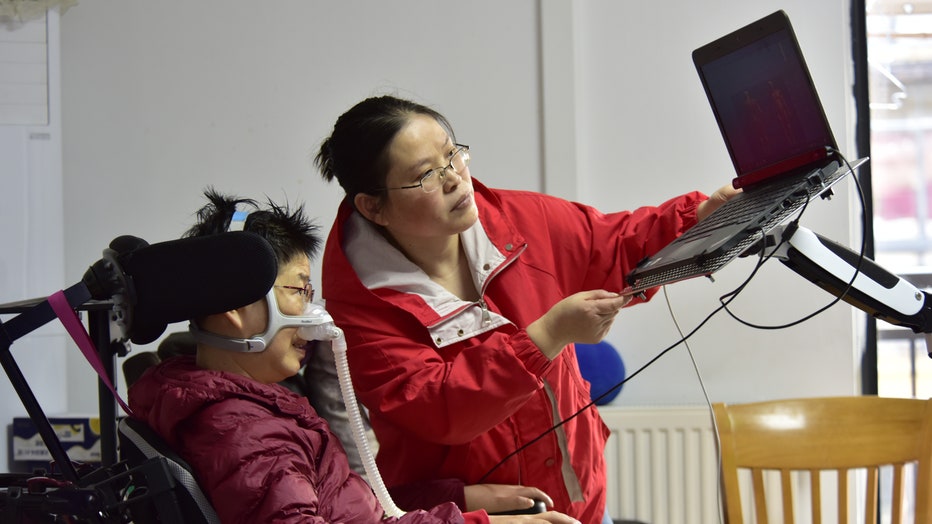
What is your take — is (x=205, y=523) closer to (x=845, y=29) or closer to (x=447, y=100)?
(x=447, y=100)

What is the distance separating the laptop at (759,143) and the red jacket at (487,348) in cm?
20

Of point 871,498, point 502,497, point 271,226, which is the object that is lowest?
point 871,498

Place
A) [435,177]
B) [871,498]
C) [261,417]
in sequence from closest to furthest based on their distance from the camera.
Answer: [261,417] < [435,177] < [871,498]

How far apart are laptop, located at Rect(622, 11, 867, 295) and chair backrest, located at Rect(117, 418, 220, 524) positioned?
0.63 m

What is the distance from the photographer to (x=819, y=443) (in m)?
1.76

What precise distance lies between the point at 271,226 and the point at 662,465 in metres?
1.55

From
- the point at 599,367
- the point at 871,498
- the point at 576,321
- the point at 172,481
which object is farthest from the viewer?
the point at 599,367

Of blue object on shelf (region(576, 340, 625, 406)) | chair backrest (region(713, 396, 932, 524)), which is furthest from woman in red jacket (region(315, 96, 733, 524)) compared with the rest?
blue object on shelf (region(576, 340, 625, 406))

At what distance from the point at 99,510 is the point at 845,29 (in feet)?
7.73

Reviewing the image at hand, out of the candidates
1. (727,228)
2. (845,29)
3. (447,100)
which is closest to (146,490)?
(727,228)

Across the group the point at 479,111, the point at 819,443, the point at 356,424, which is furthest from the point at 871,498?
the point at 479,111

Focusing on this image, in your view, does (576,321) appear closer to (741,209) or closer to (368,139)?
(741,209)

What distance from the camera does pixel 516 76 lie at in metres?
2.59

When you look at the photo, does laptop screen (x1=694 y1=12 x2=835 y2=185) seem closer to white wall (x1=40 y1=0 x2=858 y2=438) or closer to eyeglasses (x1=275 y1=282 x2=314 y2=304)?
eyeglasses (x1=275 y1=282 x2=314 y2=304)
